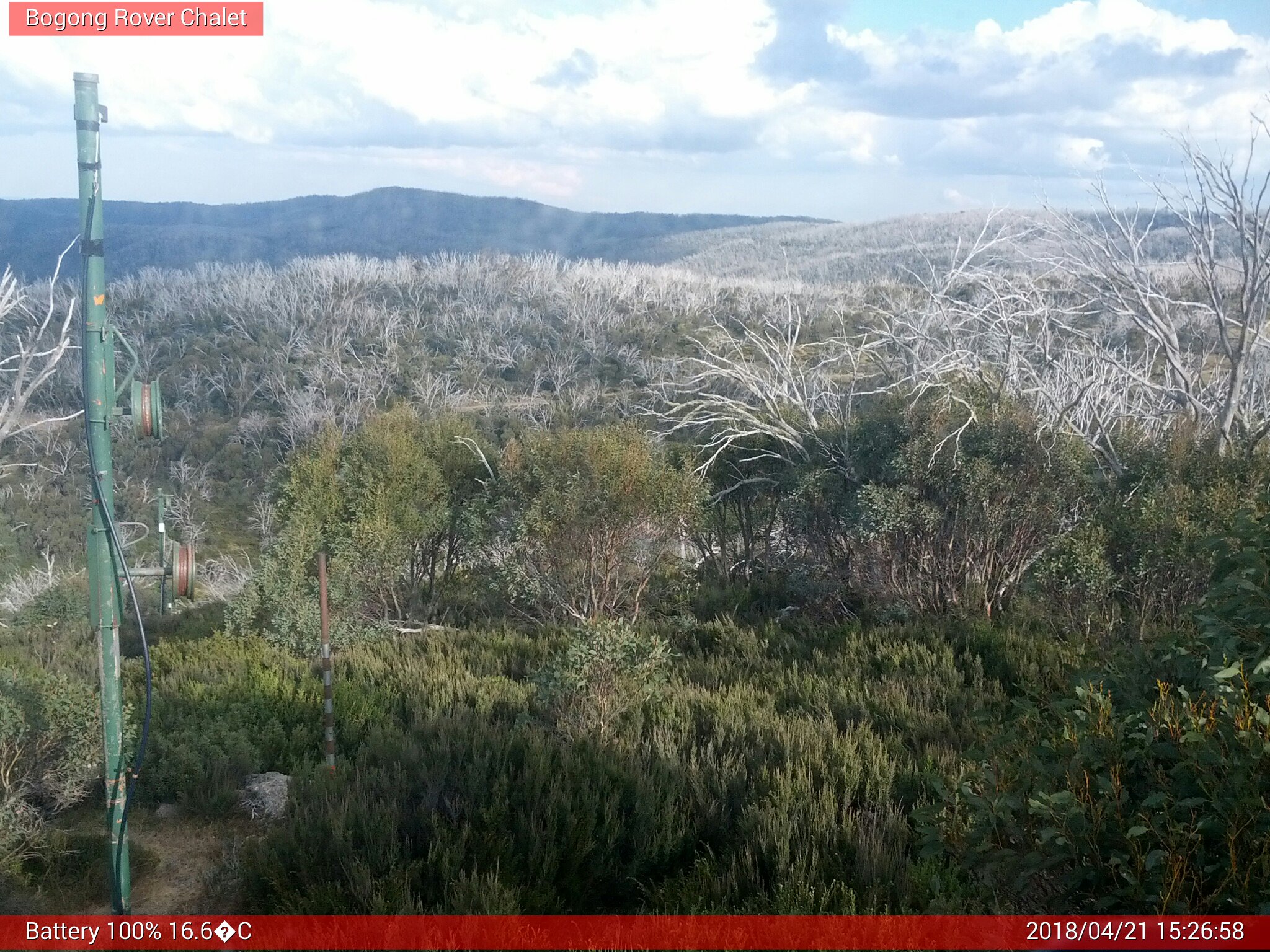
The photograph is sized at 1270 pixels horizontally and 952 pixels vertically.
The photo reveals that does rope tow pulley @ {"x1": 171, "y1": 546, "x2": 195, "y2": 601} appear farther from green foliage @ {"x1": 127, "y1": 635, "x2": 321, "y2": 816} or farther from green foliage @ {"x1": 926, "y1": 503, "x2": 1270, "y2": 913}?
green foliage @ {"x1": 926, "y1": 503, "x2": 1270, "y2": 913}

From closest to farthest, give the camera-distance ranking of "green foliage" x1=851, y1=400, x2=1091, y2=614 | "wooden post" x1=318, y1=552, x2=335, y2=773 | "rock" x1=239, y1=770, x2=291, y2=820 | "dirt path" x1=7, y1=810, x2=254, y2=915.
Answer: "dirt path" x1=7, y1=810, x2=254, y2=915 < "wooden post" x1=318, y1=552, x2=335, y2=773 < "rock" x1=239, y1=770, x2=291, y2=820 < "green foliage" x1=851, y1=400, x2=1091, y2=614

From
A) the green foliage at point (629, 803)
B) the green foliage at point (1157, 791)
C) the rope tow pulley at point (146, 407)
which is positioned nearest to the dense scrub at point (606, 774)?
the green foliage at point (629, 803)

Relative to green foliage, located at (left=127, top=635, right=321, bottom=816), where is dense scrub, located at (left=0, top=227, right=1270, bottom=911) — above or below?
above

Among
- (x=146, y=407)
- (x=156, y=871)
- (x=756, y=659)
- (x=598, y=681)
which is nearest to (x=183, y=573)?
(x=146, y=407)

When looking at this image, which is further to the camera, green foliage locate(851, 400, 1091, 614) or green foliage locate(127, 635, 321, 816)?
green foliage locate(851, 400, 1091, 614)

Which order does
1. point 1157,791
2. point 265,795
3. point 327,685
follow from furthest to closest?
1. point 265,795
2. point 327,685
3. point 1157,791

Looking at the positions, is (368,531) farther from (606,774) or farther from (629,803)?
(629,803)

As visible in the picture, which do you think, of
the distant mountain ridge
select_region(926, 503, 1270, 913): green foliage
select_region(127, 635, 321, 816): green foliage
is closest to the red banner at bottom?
select_region(926, 503, 1270, 913): green foliage
